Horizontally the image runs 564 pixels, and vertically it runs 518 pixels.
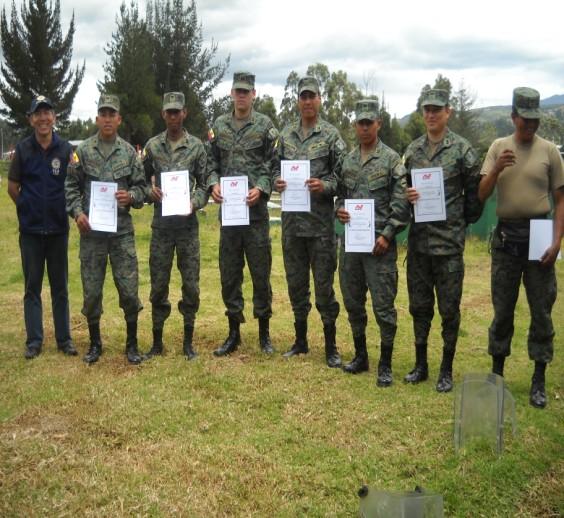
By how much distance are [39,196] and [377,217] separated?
299cm

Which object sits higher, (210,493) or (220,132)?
(220,132)

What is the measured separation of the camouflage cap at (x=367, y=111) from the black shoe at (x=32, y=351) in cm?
356

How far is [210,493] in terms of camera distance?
11.3 ft

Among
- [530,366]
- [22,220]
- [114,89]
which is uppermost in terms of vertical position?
[114,89]

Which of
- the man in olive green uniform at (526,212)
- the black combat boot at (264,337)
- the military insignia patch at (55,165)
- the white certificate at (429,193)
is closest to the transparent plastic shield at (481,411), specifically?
the man in olive green uniform at (526,212)

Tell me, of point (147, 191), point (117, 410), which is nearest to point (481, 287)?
point (147, 191)

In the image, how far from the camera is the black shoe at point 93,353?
18.2 feet

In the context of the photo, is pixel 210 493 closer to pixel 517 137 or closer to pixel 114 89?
pixel 517 137

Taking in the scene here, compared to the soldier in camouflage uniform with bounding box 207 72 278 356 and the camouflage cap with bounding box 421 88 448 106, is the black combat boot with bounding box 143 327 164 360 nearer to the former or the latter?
the soldier in camouflage uniform with bounding box 207 72 278 356

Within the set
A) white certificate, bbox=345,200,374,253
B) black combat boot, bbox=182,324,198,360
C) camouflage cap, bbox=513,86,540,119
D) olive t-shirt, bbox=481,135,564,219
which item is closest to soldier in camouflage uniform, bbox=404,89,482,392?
olive t-shirt, bbox=481,135,564,219

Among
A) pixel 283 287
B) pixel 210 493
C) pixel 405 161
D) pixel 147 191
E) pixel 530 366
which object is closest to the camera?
pixel 210 493

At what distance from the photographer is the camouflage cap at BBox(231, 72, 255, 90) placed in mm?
5406

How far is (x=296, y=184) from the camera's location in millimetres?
5242

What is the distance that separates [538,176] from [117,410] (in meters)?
3.47
